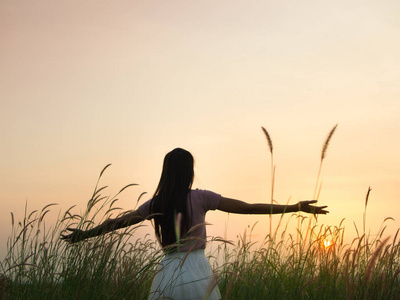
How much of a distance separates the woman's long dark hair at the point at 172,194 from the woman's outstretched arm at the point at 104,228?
197mm

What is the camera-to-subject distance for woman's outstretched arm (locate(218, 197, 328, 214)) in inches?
166

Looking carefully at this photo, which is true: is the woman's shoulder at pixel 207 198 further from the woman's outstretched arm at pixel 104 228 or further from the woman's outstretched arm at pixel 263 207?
the woman's outstretched arm at pixel 104 228

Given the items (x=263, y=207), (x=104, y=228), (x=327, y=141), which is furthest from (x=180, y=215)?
(x=327, y=141)

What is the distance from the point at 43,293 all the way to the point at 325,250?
300 centimetres

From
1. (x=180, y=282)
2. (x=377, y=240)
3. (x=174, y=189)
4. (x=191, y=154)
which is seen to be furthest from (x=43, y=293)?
(x=377, y=240)

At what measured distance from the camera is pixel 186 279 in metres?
3.81

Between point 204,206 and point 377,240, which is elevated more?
point 204,206

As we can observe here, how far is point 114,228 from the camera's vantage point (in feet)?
13.4

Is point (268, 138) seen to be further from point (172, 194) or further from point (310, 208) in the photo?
point (172, 194)

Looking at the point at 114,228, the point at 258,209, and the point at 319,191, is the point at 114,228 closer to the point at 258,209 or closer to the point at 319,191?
the point at 258,209

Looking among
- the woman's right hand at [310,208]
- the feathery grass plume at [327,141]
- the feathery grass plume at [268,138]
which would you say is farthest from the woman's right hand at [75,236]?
the feathery grass plume at [327,141]

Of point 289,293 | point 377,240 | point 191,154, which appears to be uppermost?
point 191,154

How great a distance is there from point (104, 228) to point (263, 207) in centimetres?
145

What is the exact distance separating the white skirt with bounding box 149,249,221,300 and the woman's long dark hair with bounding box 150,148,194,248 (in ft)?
0.71
